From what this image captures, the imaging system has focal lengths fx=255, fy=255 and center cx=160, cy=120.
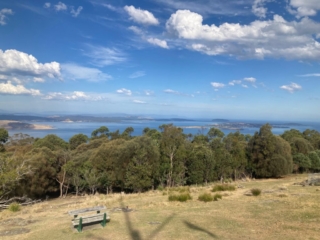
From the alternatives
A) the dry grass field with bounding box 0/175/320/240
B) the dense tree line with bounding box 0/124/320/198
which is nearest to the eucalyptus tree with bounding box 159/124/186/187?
the dense tree line with bounding box 0/124/320/198

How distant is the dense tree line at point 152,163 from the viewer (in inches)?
1241

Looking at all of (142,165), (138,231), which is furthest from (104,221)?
(142,165)

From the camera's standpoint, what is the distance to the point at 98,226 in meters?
10.8

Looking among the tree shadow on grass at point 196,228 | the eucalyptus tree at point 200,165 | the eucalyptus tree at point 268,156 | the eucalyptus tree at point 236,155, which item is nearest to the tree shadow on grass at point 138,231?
the tree shadow on grass at point 196,228

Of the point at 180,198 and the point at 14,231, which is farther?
the point at 180,198

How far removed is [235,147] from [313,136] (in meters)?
24.7

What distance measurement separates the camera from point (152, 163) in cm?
3228

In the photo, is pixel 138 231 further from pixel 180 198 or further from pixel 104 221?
pixel 180 198

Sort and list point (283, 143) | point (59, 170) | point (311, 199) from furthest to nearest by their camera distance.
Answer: point (283, 143)
point (59, 170)
point (311, 199)

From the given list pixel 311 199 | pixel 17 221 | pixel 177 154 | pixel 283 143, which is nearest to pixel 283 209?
pixel 311 199

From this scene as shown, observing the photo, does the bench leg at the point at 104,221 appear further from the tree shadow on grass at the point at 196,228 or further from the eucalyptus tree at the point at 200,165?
the eucalyptus tree at the point at 200,165

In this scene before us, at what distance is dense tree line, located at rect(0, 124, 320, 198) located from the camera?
3152 centimetres

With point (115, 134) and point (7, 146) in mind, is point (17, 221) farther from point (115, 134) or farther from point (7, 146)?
point (115, 134)

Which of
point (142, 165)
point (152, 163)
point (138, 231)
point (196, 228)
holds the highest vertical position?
point (196, 228)
